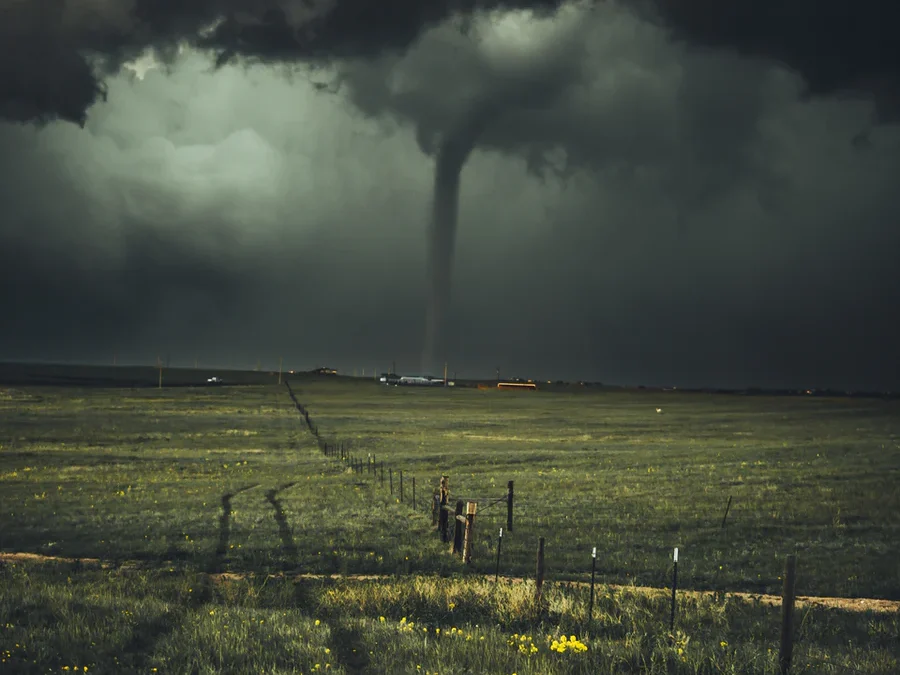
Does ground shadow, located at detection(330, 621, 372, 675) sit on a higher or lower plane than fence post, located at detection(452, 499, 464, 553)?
higher

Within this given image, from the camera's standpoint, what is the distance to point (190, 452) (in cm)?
5928

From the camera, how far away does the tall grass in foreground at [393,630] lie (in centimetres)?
1168

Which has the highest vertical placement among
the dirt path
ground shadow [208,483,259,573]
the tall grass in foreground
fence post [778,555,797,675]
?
fence post [778,555,797,675]

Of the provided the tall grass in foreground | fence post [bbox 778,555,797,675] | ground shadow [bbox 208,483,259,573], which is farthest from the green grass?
fence post [bbox 778,555,797,675]

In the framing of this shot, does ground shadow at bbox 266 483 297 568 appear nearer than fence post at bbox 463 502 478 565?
No

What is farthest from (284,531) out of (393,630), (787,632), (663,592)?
(787,632)

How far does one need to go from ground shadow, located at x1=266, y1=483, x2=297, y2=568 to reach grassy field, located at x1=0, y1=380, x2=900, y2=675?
0.47 feet

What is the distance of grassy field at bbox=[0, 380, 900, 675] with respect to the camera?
12414 millimetres

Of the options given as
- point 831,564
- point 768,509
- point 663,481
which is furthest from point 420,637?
point 663,481

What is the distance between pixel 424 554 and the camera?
24516 mm

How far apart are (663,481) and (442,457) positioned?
18.7 meters

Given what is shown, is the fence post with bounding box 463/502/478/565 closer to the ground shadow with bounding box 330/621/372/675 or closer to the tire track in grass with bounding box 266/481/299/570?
the tire track in grass with bounding box 266/481/299/570

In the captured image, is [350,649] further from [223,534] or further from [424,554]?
[223,534]

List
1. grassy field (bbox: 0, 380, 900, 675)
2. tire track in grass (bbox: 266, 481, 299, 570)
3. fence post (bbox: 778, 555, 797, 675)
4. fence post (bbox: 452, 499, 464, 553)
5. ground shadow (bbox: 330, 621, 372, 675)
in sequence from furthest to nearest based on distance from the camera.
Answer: fence post (bbox: 452, 499, 464, 553) → tire track in grass (bbox: 266, 481, 299, 570) → grassy field (bbox: 0, 380, 900, 675) → ground shadow (bbox: 330, 621, 372, 675) → fence post (bbox: 778, 555, 797, 675)
